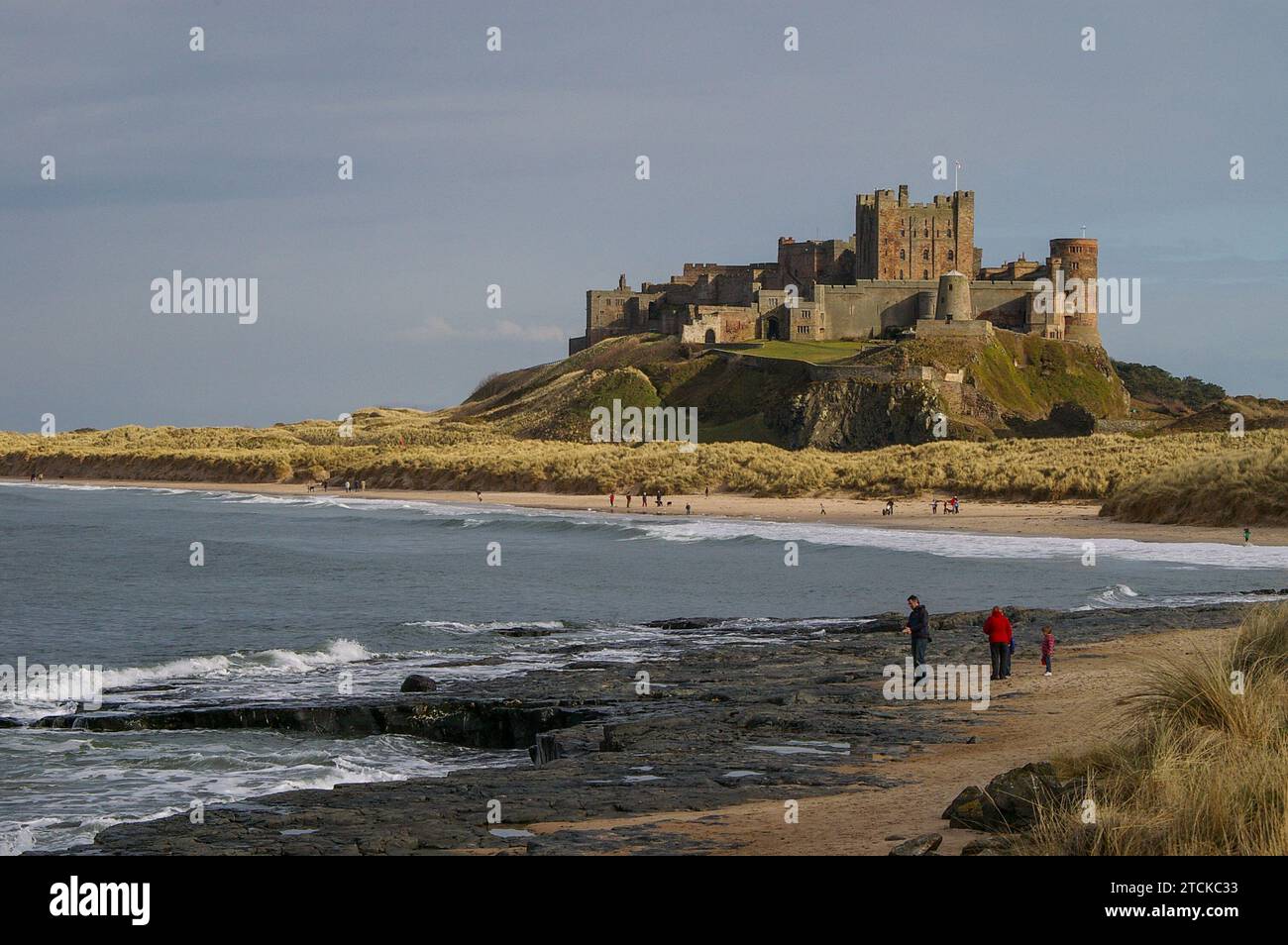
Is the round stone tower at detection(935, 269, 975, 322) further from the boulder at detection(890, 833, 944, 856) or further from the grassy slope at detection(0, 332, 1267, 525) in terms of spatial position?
the boulder at detection(890, 833, 944, 856)

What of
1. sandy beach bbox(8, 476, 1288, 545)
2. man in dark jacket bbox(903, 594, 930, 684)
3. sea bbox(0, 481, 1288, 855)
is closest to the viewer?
sea bbox(0, 481, 1288, 855)

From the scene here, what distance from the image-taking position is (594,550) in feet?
137

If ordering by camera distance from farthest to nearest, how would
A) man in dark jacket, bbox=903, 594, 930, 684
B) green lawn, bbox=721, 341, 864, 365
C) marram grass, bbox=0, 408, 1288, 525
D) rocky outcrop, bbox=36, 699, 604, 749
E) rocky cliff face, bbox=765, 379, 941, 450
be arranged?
green lawn, bbox=721, 341, 864, 365 → rocky cliff face, bbox=765, 379, 941, 450 → marram grass, bbox=0, 408, 1288, 525 → man in dark jacket, bbox=903, 594, 930, 684 → rocky outcrop, bbox=36, 699, 604, 749

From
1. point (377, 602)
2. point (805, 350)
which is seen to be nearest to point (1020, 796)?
point (377, 602)

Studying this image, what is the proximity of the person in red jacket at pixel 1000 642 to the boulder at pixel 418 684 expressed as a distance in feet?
23.0

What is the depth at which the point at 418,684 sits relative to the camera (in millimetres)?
17859

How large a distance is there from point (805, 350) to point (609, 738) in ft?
282

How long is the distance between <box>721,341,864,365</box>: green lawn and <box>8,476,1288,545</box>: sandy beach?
30188 millimetres

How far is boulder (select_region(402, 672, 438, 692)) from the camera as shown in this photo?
58.3 ft

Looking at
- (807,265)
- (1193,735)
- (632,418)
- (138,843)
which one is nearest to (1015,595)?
(1193,735)

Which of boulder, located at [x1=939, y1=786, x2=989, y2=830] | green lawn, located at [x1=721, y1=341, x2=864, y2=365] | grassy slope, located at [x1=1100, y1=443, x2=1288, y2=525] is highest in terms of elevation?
green lawn, located at [x1=721, y1=341, x2=864, y2=365]

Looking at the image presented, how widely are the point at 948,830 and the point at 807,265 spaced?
350ft

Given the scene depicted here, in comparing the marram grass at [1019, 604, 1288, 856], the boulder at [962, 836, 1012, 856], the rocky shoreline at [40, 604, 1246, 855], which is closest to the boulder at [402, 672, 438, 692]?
the rocky shoreline at [40, 604, 1246, 855]
